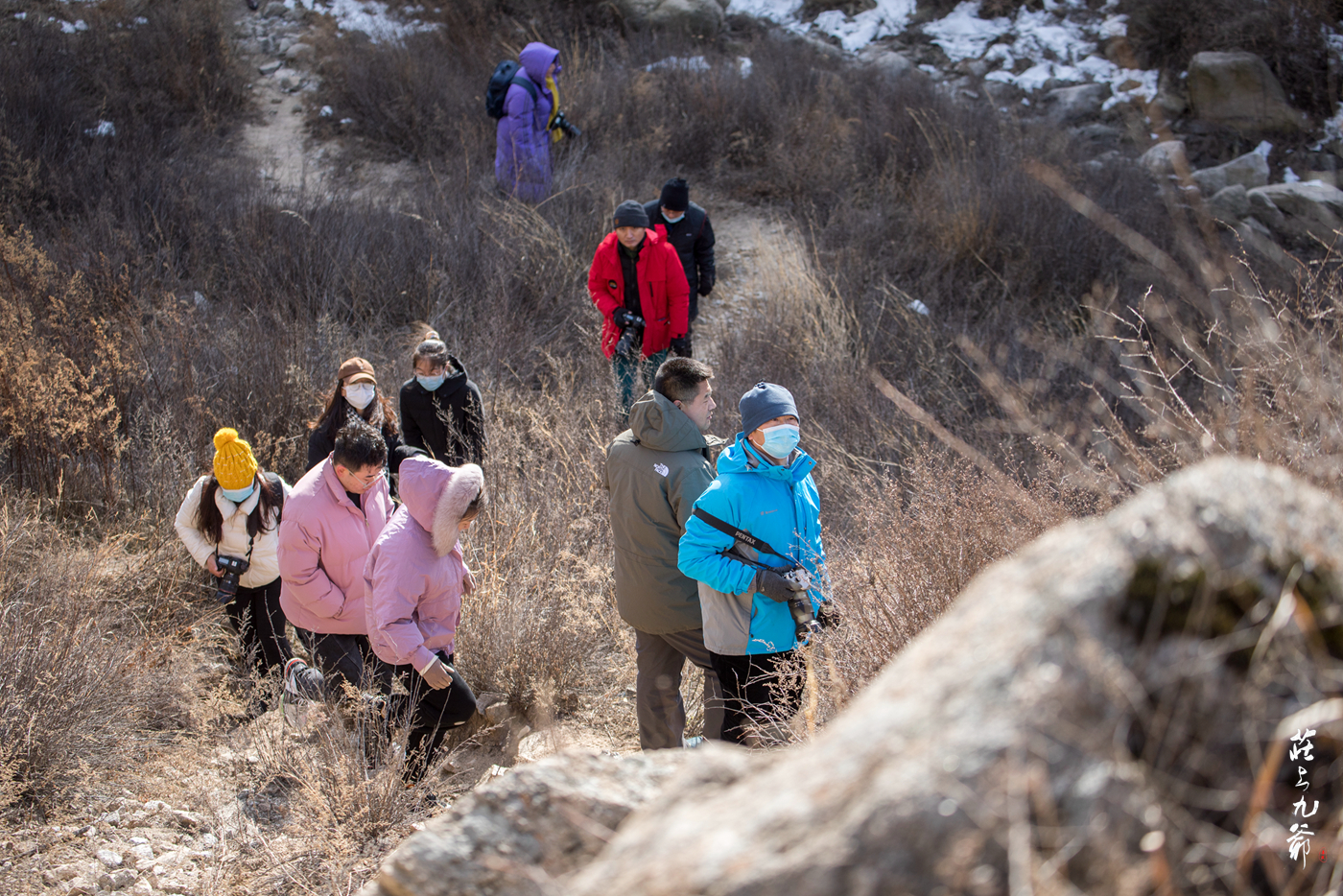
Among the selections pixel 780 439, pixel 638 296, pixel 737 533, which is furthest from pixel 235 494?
pixel 638 296

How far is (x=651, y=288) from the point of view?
5738 mm

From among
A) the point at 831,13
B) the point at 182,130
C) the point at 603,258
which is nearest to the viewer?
the point at 603,258

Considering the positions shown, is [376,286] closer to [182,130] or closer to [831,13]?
[182,130]

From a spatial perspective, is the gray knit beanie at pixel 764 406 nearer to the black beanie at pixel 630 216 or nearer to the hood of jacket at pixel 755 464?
the hood of jacket at pixel 755 464

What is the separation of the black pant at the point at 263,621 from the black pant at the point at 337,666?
578mm

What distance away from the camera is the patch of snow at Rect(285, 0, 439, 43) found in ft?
39.5

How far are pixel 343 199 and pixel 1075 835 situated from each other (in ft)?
30.3

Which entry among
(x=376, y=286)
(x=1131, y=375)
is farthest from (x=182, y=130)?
(x=1131, y=375)

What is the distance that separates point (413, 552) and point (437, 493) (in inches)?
8.8

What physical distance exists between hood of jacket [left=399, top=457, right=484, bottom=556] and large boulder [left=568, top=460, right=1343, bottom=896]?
214 centimetres

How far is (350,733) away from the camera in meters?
3.14

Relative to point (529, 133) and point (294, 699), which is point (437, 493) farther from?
point (529, 133)

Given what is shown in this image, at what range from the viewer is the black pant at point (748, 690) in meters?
2.92

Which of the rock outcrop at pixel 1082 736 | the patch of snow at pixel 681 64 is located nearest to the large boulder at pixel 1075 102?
the patch of snow at pixel 681 64
